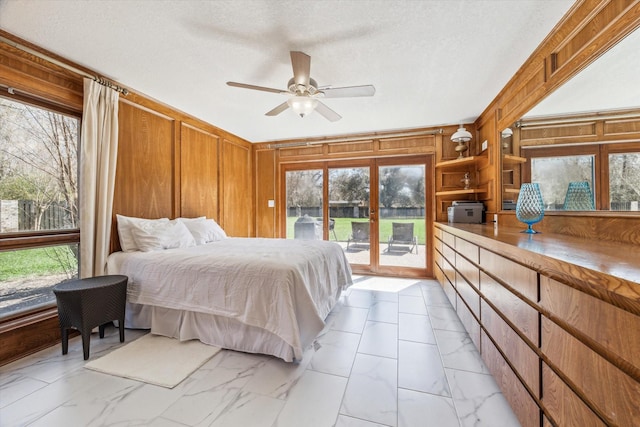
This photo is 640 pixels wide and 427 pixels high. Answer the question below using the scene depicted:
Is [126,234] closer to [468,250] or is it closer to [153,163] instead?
[153,163]

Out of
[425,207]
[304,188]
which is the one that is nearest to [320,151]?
[304,188]

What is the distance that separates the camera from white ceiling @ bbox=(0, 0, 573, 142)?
1707mm

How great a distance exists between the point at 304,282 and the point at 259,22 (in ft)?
6.30

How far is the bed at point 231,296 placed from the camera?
1.95 m

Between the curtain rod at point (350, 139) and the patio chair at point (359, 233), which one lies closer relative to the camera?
the curtain rod at point (350, 139)

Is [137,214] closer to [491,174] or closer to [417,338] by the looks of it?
[417,338]

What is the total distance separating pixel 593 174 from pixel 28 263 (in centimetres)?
428

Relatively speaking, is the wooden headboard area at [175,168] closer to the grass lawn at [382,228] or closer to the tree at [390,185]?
the grass lawn at [382,228]

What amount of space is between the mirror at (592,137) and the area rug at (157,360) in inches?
114

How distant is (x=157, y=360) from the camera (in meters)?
1.98

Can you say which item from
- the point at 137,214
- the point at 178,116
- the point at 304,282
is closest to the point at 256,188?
the point at 178,116

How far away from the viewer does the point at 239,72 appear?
2465mm

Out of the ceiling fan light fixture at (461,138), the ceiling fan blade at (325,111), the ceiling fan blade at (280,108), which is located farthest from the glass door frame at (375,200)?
the ceiling fan blade at (280,108)

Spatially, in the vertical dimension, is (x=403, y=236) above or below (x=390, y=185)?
below
